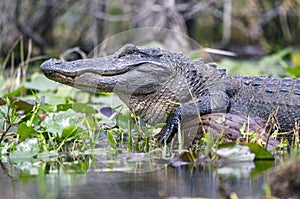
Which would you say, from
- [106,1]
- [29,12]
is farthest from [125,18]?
[29,12]

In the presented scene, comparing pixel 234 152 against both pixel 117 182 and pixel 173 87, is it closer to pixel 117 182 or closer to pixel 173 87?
pixel 117 182

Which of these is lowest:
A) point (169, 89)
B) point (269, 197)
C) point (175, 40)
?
point (269, 197)

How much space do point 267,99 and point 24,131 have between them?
1.84m

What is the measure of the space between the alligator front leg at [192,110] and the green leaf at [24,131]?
86cm

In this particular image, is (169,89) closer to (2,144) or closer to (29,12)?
(2,144)

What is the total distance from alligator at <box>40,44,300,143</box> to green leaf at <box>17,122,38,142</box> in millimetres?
459

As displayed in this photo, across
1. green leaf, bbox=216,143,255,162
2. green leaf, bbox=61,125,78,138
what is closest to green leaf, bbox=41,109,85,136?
green leaf, bbox=61,125,78,138

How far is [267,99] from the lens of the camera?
524cm

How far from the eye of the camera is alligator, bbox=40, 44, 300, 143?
4.94 meters

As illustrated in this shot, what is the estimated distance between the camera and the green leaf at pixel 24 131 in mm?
4617

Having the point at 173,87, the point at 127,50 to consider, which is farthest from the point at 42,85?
the point at 173,87

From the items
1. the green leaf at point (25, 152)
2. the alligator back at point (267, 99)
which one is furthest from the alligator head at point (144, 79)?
the green leaf at point (25, 152)

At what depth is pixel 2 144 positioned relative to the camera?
15.3 ft

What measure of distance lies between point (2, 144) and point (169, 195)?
1.88 metres
